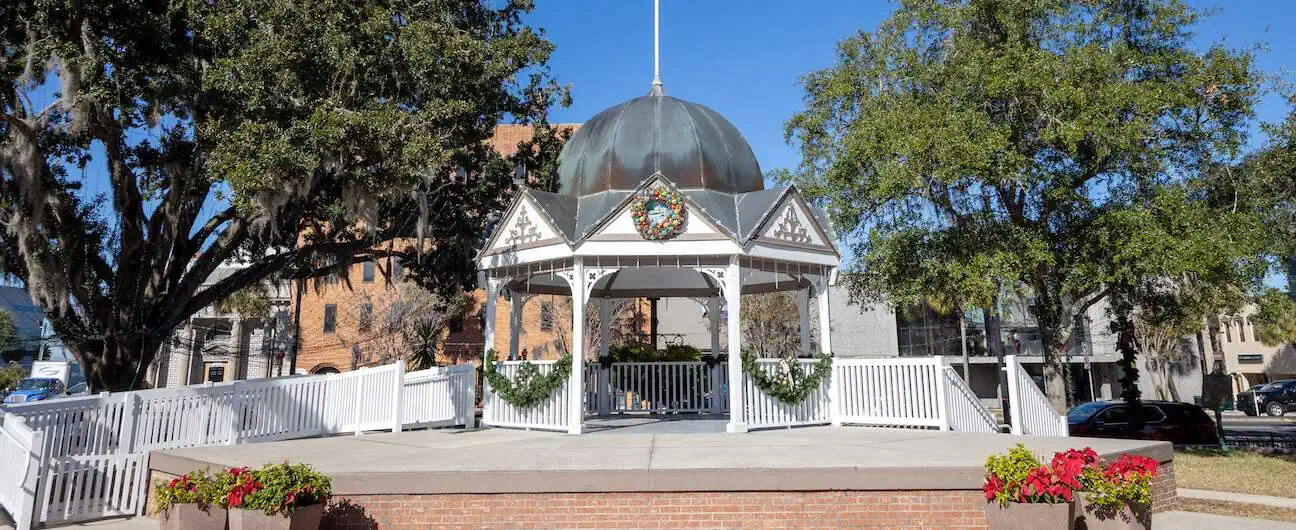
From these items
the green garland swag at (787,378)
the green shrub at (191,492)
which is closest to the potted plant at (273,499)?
the green shrub at (191,492)

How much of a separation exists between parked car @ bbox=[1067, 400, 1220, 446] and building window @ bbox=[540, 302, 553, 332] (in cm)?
3160

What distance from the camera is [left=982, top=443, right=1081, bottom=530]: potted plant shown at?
6773mm

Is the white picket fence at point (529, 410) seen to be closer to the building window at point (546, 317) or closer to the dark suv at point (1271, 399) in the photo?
the building window at point (546, 317)

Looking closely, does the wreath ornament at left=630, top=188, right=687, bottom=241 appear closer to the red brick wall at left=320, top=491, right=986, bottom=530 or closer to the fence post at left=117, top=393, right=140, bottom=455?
the red brick wall at left=320, top=491, right=986, bottom=530

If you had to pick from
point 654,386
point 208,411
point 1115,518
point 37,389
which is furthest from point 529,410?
point 37,389

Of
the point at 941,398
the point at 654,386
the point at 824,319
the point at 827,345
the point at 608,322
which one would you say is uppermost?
the point at 608,322

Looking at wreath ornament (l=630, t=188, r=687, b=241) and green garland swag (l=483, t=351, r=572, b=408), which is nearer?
wreath ornament (l=630, t=188, r=687, b=241)

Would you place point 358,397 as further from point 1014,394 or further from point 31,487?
point 1014,394

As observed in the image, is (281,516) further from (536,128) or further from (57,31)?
(536,128)

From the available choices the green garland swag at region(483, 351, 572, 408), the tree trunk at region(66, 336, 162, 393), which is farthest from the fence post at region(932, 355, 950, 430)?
the tree trunk at region(66, 336, 162, 393)

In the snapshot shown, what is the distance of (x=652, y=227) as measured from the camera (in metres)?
13.3

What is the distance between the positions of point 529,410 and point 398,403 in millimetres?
2502

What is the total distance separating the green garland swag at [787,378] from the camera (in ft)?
44.3

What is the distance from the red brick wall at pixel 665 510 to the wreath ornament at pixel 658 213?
20.5 ft
